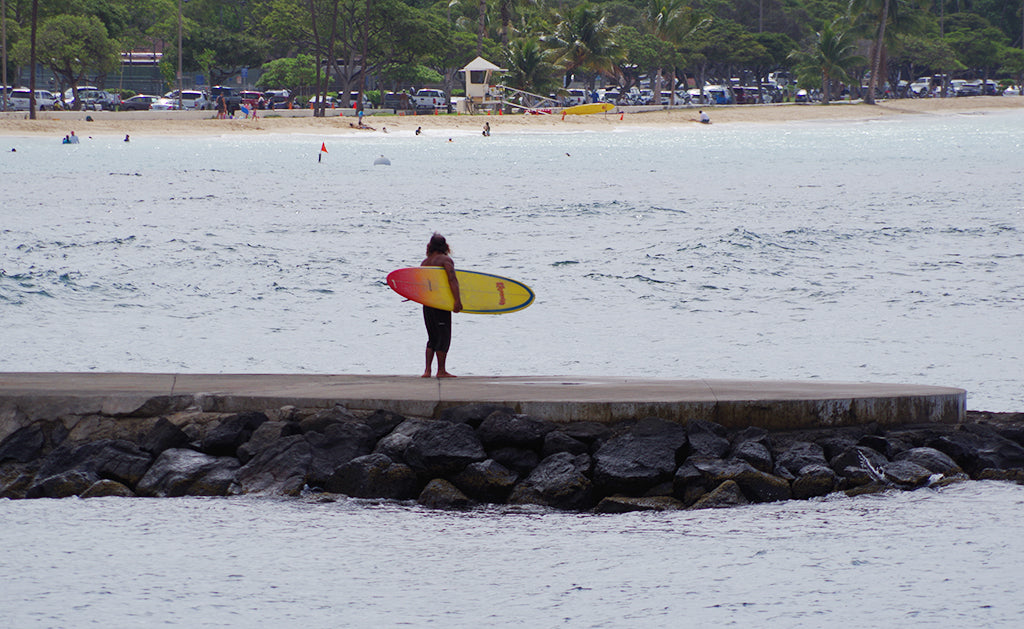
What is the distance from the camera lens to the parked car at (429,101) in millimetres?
71125

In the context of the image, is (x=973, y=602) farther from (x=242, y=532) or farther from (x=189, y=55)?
(x=189, y=55)

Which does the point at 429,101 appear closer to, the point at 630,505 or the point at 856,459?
the point at 856,459

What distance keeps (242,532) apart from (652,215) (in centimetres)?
2208

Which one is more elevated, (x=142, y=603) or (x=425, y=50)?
(x=425, y=50)

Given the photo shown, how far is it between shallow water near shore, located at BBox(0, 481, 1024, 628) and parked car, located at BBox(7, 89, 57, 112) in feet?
182

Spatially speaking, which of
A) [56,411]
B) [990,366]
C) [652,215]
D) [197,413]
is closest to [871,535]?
[197,413]

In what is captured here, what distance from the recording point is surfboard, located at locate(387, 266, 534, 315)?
8703 millimetres

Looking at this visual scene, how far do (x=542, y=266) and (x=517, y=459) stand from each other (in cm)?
1296

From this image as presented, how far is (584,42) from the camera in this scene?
235ft

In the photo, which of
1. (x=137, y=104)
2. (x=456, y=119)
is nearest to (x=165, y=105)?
(x=137, y=104)

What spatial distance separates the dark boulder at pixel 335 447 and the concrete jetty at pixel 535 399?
26cm

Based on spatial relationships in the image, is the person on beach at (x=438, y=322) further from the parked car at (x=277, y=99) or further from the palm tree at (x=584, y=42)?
the palm tree at (x=584, y=42)

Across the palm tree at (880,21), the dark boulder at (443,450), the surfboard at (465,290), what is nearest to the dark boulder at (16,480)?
the dark boulder at (443,450)

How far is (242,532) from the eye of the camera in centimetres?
671
